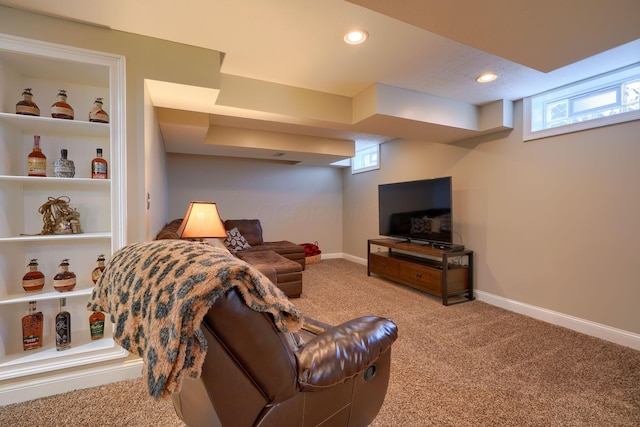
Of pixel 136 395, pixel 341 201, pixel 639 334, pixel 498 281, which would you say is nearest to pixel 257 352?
pixel 136 395

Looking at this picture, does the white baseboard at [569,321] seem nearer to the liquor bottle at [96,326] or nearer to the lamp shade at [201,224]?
the lamp shade at [201,224]

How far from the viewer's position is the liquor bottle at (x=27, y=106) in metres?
1.71

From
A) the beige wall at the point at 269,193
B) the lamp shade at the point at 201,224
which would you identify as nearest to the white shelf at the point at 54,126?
the lamp shade at the point at 201,224

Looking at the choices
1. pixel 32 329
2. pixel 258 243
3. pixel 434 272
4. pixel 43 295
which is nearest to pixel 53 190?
pixel 43 295

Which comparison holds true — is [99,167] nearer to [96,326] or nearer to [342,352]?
[96,326]

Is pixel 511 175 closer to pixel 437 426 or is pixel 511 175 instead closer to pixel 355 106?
pixel 355 106

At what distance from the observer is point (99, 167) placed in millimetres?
1886

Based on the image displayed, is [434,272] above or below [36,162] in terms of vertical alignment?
below

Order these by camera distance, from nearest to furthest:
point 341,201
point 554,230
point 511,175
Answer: point 554,230
point 511,175
point 341,201

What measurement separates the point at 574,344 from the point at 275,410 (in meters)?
2.80

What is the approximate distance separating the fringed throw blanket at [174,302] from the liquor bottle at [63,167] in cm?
136

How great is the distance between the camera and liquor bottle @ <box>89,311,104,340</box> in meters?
1.93

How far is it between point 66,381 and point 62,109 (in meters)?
1.75

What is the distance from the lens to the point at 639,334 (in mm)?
2301
